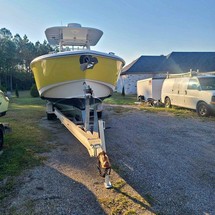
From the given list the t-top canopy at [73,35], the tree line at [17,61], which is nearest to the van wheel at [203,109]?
the t-top canopy at [73,35]

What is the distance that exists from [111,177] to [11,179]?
5.24 feet

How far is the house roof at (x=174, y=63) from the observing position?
28281mm

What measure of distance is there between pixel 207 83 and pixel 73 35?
6.27m

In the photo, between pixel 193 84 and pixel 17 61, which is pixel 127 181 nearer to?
pixel 193 84

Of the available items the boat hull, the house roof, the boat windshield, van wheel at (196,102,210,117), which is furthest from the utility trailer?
the house roof

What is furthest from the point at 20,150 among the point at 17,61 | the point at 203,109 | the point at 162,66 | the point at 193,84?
the point at 17,61

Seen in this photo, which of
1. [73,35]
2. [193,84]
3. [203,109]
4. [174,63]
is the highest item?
[174,63]

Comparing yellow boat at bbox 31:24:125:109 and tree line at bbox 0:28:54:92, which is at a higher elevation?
tree line at bbox 0:28:54:92

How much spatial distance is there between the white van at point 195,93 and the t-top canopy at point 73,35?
5.03 m

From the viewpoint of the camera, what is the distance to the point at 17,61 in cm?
4522

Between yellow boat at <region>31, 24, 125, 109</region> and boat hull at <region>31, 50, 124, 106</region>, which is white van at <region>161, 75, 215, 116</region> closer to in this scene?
yellow boat at <region>31, 24, 125, 109</region>

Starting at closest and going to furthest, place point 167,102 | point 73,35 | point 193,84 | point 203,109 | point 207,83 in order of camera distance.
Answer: point 73,35, point 203,109, point 207,83, point 193,84, point 167,102

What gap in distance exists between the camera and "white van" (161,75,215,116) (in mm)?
9469

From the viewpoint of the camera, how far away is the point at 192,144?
5.64 meters
